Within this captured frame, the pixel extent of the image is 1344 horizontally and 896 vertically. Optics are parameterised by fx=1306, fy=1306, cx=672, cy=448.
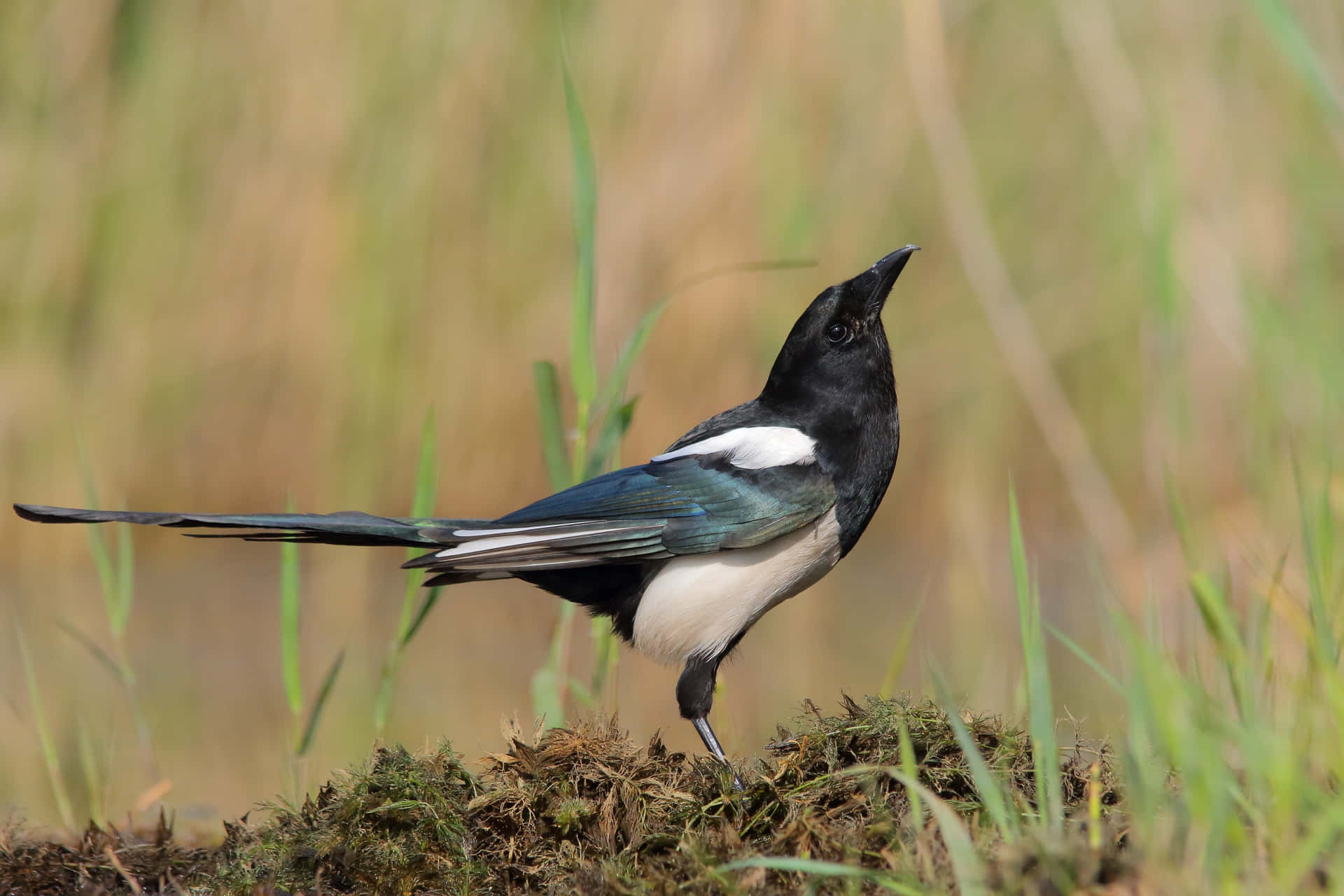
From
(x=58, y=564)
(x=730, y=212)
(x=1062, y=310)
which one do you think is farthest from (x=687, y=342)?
(x=58, y=564)

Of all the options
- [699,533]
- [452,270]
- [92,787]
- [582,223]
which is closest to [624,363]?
[582,223]

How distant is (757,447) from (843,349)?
1.19 feet

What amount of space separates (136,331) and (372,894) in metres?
3.57

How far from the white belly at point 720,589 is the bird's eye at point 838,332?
1.60 feet

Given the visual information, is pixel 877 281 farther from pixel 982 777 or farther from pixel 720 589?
pixel 982 777

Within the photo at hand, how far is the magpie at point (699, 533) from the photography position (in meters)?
2.77

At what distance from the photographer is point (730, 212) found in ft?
16.1

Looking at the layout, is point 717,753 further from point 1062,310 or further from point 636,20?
point 1062,310

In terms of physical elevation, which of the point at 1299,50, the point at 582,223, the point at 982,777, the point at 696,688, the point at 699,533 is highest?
the point at 582,223

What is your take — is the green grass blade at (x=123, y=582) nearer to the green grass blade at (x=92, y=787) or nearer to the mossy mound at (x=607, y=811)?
the green grass blade at (x=92, y=787)

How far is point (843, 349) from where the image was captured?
3172 millimetres

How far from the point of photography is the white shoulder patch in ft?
9.62

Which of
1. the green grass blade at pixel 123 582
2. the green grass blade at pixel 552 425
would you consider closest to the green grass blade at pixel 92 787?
the green grass blade at pixel 123 582

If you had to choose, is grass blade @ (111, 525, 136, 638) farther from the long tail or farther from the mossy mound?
the mossy mound
